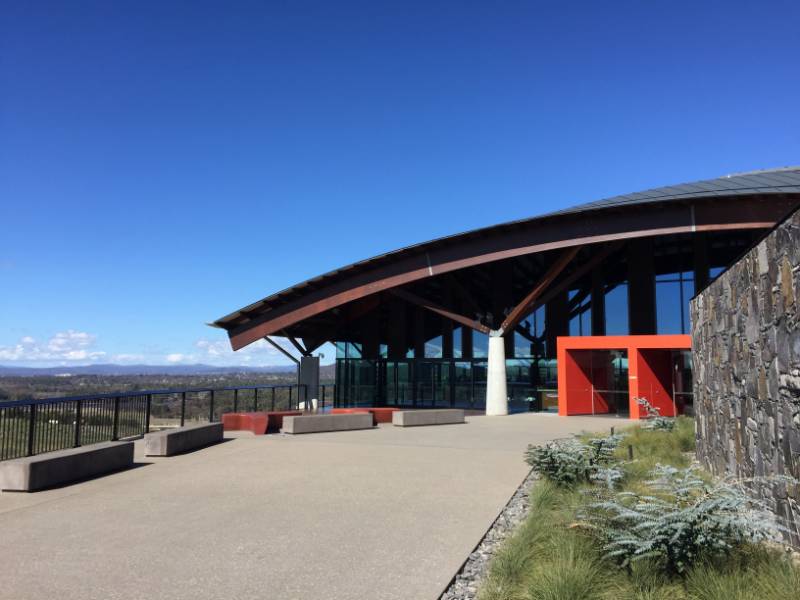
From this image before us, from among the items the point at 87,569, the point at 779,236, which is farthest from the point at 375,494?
the point at 779,236

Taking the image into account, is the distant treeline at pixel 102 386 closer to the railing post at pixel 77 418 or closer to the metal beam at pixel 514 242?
the metal beam at pixel 514 242

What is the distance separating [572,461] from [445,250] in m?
16.4

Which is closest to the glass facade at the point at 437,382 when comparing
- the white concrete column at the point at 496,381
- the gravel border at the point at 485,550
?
the white concrete column at the point at 496,381

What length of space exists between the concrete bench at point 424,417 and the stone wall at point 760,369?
10.7 m

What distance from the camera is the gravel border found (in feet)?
15.9

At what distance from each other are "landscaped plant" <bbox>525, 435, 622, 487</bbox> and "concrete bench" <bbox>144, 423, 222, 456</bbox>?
7.25 meters

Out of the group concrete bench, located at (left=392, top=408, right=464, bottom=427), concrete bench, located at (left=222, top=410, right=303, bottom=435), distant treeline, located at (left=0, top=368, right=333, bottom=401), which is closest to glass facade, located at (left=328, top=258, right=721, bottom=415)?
distant treeline, located at (left=0, top=368, right=333, bottom=401)

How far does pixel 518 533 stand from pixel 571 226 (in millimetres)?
18067

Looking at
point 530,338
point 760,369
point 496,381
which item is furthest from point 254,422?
point 530,338

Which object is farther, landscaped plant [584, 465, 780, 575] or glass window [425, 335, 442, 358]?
glass window [425, 335, 442, 358]

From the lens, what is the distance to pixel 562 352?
25000mm

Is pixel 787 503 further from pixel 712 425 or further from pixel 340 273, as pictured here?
pixel 340 273

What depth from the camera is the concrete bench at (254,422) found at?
16844 millimetres

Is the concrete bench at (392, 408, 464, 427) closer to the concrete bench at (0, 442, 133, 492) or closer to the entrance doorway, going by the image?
the entrance doorway
